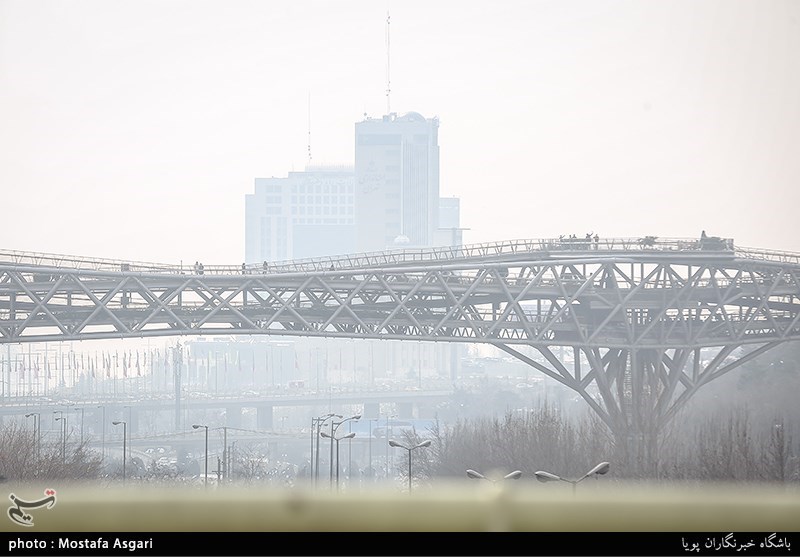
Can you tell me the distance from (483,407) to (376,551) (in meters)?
109

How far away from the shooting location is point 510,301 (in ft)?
198

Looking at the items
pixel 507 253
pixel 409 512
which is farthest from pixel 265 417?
pixel 409 512

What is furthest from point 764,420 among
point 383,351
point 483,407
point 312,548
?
point 383,351

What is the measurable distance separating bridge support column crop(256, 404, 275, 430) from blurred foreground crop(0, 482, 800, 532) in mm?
124216

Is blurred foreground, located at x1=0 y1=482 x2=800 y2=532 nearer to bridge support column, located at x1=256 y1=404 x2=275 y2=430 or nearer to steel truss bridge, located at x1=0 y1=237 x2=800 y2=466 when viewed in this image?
steel truss bridge, located at x1=0 y1=237 x2=800 y2=466

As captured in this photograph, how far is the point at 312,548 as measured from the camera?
473 inches

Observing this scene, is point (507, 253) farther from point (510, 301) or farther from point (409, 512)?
point (409, 512)

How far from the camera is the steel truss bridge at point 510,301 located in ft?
194

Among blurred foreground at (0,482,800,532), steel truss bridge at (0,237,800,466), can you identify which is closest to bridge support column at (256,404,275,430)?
steel truss bridge at (0,237,800,466)

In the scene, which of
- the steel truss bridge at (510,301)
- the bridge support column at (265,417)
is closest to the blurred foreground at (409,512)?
the steel truss bridge at (510,301)

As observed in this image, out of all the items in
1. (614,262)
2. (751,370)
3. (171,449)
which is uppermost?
(614,262)

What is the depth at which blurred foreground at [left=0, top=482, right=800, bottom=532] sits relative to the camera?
38.8 feet

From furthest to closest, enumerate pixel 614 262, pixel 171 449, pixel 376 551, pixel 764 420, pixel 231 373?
pixel 231 373, pixel 171 449, pixel 764 420, pixel 614 262, pixel 376 551

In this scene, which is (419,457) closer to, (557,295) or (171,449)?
(557,295)
